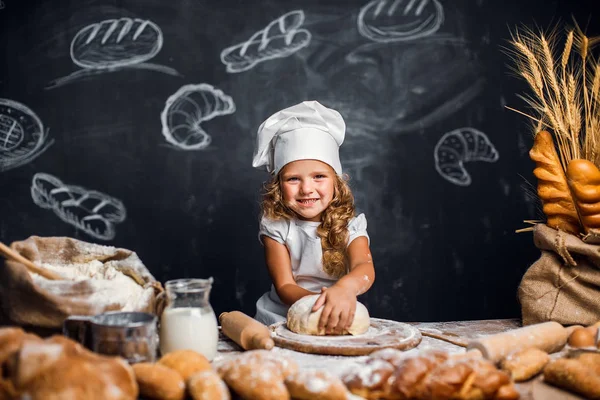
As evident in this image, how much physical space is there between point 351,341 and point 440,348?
0.74 feet

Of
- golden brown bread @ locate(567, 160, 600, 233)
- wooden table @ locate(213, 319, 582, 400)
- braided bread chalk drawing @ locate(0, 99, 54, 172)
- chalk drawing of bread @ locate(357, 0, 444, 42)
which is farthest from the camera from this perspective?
chalk drawing of bread @ locate(357, 0, 444, 42)

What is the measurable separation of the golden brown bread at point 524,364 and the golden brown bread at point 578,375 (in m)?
A: 0.03

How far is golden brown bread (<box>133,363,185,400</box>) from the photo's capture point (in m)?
1.08

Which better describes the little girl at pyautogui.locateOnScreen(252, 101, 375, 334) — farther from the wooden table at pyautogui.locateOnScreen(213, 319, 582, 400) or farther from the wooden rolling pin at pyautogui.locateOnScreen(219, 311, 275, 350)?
the wooden rolling pin at pyautogui.locateOnScreen(219, 311, 275, 350)

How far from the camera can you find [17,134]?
2.76m

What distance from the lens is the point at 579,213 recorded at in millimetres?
1826

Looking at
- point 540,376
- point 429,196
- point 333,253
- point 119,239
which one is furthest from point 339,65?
point 540,376

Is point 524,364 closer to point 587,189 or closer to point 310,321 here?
point 310,321

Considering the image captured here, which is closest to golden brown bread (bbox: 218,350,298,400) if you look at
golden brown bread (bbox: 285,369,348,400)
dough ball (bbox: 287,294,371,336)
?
golden brown bread (bbox: 285,369,348,400)

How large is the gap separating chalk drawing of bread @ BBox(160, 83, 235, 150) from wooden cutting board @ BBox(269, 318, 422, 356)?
4.79 ft

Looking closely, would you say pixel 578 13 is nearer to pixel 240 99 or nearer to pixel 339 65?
pixel 339 65

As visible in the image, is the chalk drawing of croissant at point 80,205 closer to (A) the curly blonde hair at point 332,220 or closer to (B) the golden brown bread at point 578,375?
(A) the curly blonde hair at point 332,220

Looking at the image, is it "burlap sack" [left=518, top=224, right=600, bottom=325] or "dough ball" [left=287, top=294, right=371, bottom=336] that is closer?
"dough ball" [left=287, top=294, right=371, bottom=336]

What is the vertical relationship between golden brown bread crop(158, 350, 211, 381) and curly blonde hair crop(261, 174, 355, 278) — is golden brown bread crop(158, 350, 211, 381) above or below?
below
